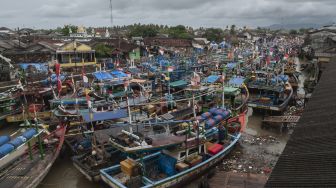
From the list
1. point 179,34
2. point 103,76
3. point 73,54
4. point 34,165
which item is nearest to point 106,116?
point 34,165

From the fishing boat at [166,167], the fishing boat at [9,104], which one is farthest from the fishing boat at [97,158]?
the fishing boat at [9,104]

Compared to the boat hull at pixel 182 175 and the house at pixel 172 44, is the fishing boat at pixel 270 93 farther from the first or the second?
the house at pixel 172 44

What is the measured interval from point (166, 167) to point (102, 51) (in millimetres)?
43450

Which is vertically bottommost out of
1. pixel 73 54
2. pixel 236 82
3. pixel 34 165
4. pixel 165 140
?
pixel 34 165

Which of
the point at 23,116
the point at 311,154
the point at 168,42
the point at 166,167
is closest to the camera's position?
the point at 311,154

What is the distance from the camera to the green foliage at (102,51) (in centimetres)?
5558

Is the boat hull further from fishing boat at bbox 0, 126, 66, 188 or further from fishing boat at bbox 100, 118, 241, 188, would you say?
fishing boat at bbox 0, 126, 66, 188

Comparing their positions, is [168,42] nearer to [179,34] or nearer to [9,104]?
[179,34]

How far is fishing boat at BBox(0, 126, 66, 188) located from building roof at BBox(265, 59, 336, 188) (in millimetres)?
12686

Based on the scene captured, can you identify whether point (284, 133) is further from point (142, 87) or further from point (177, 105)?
point (142, 87)

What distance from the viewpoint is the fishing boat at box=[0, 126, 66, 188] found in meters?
15.2

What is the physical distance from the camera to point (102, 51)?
55.7 m

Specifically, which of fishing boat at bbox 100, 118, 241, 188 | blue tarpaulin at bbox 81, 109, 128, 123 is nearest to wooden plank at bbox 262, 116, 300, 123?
fishing boat at bbox 100, 118, 241, 188

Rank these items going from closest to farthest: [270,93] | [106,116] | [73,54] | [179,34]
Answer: [106,116] < [270,93] < [73,54] < [179,34]
